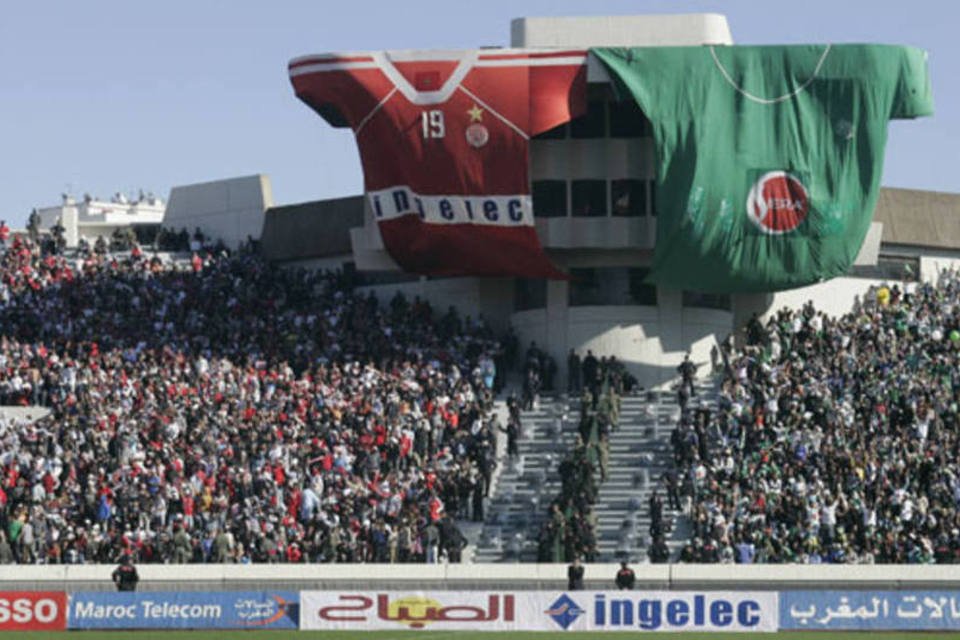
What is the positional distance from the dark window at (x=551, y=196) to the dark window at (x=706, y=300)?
15.6 feet

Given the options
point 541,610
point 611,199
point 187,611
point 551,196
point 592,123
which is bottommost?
point 541,610

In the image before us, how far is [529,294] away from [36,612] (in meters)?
28.2

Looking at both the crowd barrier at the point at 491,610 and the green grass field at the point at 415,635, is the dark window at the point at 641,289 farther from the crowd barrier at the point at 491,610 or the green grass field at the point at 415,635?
the green grass field at the point at 415,635

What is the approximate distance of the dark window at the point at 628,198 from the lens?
90.2 meters

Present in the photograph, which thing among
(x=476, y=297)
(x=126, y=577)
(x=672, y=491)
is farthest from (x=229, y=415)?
(x=126, y=577)

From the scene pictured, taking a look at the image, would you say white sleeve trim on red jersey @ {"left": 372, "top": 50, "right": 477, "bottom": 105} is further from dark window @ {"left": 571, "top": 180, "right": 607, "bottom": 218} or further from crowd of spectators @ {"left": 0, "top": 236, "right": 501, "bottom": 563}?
crowd of spectators @ {"left": 0, "top": 236, "right": 501, "bottom": 563}

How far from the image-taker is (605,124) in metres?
90.6

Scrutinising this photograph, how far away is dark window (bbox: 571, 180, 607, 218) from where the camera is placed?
90250 mm

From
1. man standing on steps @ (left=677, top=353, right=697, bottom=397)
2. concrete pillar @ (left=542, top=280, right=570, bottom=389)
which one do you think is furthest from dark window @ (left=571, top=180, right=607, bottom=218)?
man standing on steps @ (left=677, top=353, right=697, bottom=397)

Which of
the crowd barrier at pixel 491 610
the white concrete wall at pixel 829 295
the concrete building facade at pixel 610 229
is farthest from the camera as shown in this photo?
the white concrete wall at pixel 829 295

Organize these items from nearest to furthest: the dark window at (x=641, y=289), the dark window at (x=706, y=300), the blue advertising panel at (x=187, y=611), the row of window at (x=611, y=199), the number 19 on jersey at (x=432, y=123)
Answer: the blue advertising panel at (x=187, y=611) → the number 19 on jersey at (x=432, y=123) → the row of window at (x=611, y=199) → the dark window at (x=641, y=289) → the dark window at (x=706, y=300)

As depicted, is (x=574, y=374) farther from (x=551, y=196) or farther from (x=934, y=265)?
(x=934, y=265)

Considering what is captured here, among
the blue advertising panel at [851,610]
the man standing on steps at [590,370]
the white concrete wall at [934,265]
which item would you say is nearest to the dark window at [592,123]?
the man standing on steps at [590,370]

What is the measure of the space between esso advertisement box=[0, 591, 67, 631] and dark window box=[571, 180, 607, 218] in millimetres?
27026
